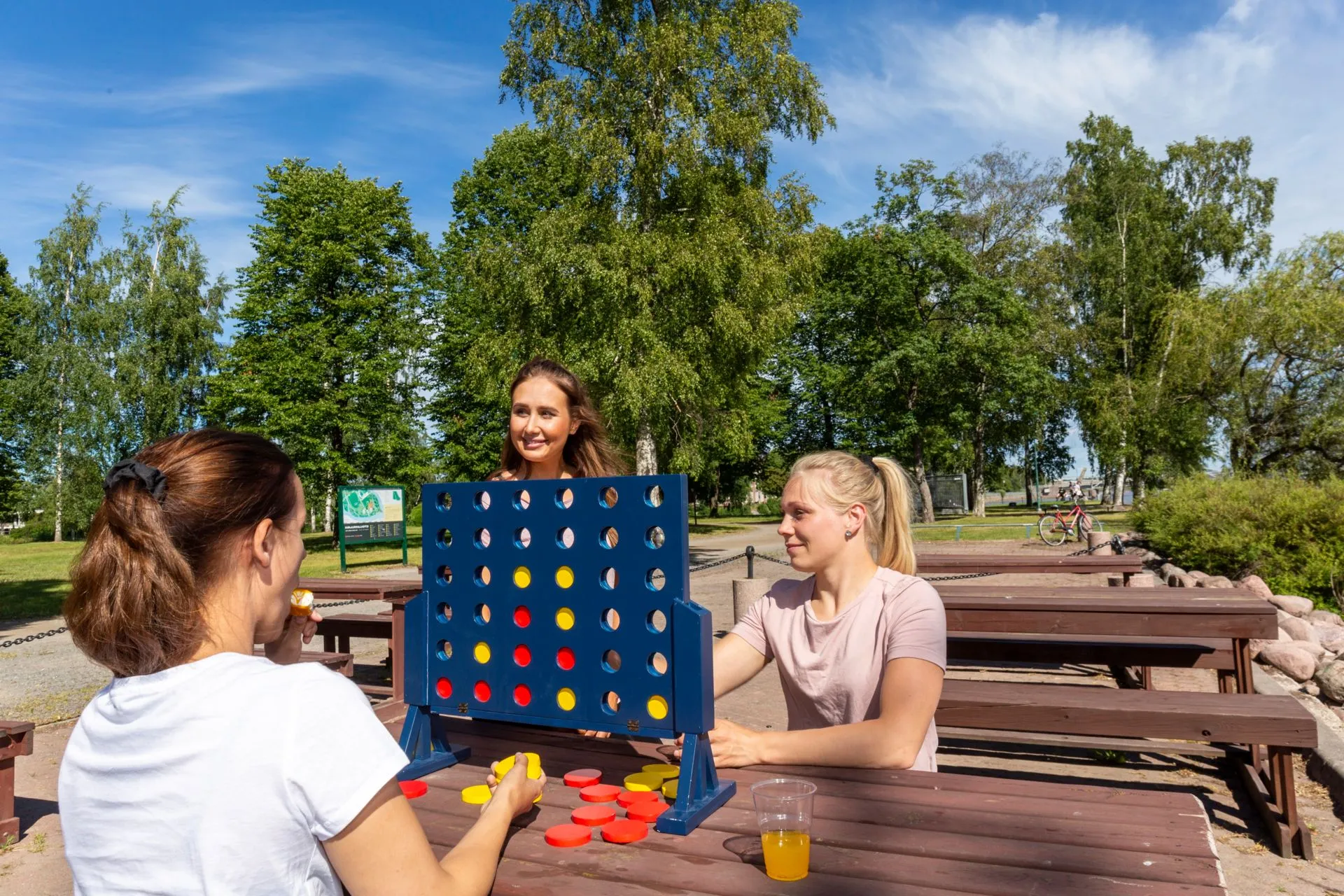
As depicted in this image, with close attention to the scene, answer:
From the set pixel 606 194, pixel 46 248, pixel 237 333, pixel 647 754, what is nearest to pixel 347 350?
pixel 237 333

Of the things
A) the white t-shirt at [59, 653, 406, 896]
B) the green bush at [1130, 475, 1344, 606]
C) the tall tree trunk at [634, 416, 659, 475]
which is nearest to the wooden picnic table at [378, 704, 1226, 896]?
the white t-shirt at [59, 653, 406, 896]

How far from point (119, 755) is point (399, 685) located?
4.97m

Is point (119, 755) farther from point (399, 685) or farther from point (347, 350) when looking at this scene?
point (347, 350)

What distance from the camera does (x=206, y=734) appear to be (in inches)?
48.2

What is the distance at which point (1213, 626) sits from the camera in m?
4.59

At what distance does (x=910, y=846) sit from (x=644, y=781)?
1.99 ft

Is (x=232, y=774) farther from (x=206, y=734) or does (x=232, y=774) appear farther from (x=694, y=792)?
(x=694, y=792)

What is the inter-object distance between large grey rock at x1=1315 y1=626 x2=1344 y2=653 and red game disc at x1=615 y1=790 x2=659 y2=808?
23.7 ft

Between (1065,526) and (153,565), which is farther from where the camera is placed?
(1065,526)

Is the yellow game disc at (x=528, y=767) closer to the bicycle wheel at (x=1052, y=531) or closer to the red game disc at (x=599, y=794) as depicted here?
the red game disc at (x=599, y=794)

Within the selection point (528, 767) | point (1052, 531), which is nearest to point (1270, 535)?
point (1052, 531)

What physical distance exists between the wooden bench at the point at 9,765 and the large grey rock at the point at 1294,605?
30.6 feet

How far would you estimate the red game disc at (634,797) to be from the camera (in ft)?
6.22

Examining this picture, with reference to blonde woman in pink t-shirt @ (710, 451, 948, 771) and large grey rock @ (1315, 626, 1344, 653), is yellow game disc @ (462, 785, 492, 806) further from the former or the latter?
large grey rock @ (1315, 626, 1344, 653)
